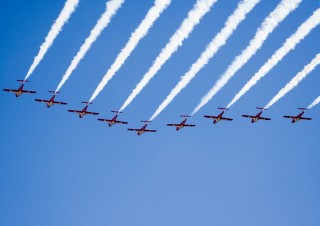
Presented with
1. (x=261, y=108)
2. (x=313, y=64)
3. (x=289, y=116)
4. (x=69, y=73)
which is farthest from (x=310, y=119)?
(x=69, y=73)

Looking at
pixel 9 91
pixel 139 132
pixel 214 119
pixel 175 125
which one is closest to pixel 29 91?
pixel 9 91

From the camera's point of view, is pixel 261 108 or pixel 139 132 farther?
pixel 139 132

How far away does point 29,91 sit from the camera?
50.5 metres

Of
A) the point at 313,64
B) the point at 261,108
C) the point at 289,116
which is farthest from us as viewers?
the point at 289,116

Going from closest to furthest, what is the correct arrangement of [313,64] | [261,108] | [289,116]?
[313,64] < [261,108] < [289,116]

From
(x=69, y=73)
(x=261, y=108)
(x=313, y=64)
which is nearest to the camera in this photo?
(x=313, y=64)

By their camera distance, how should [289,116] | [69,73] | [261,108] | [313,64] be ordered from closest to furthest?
[313,64] → [69,73] → [261,108] → [289,116]

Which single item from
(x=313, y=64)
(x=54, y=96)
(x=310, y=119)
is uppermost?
(x=54, y=96)

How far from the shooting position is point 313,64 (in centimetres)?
3459

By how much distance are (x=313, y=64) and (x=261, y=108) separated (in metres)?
12.7

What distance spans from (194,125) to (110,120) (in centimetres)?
873

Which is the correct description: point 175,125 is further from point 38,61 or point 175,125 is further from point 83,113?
point 38,61

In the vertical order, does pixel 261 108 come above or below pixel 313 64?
above

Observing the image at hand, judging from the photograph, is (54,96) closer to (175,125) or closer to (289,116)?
(175,125)
